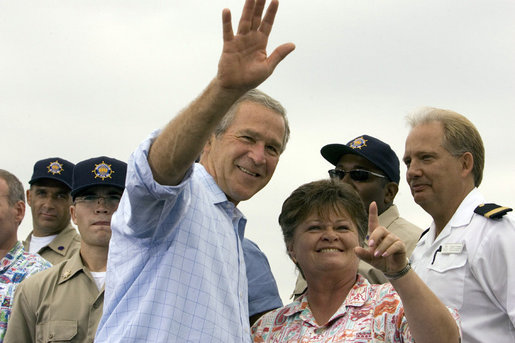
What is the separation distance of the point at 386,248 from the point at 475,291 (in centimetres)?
122

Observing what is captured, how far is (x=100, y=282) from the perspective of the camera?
4.86 meters

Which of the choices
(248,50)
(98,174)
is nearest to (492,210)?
(248,50)

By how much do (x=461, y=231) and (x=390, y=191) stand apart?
164cm

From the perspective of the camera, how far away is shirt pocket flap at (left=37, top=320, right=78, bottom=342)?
14.7ft

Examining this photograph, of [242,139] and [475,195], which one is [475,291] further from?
[242,139]

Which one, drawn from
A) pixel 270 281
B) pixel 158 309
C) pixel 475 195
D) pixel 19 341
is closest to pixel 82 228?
pixel 19 341

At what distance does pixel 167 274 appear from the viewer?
278 centimetres

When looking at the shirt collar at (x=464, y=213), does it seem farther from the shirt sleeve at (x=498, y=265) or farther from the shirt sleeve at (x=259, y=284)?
the shirt sleeve at (x=259, y=284)

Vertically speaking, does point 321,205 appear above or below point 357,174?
below

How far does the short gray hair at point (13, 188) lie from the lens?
233 inches

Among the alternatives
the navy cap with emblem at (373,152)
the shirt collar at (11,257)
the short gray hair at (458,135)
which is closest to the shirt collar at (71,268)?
the shirt collar at (11,257)

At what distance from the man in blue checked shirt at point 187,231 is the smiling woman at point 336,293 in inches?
21.2

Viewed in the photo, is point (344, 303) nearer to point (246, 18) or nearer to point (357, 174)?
point (246, 18)

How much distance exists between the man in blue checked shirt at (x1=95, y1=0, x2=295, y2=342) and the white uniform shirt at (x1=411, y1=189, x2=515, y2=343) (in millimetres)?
1348
